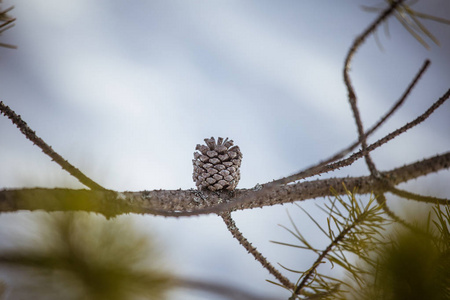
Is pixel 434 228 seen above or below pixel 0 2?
below

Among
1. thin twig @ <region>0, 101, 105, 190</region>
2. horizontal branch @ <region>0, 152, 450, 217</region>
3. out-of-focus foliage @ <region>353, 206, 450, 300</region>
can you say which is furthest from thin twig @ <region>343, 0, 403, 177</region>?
thin twig @ <region>0, 101, 105, 190</region>

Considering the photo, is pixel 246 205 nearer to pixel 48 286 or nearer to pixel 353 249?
pixel 353 249

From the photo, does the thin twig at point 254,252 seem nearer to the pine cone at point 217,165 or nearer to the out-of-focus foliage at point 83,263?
the pine cone at point 217,165

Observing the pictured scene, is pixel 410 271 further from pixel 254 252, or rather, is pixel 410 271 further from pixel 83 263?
pixel 83 263

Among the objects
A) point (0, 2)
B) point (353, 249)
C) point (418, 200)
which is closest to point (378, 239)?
point (353, 249)

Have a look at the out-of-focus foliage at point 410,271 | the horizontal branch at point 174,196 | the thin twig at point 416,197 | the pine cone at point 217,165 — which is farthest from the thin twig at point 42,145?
the thin twig at point 416,197

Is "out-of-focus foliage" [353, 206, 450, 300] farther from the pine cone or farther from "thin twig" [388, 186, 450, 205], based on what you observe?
the pine cone

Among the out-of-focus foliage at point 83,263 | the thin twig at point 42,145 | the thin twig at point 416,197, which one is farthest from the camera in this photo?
the thin twig at point 416,197
